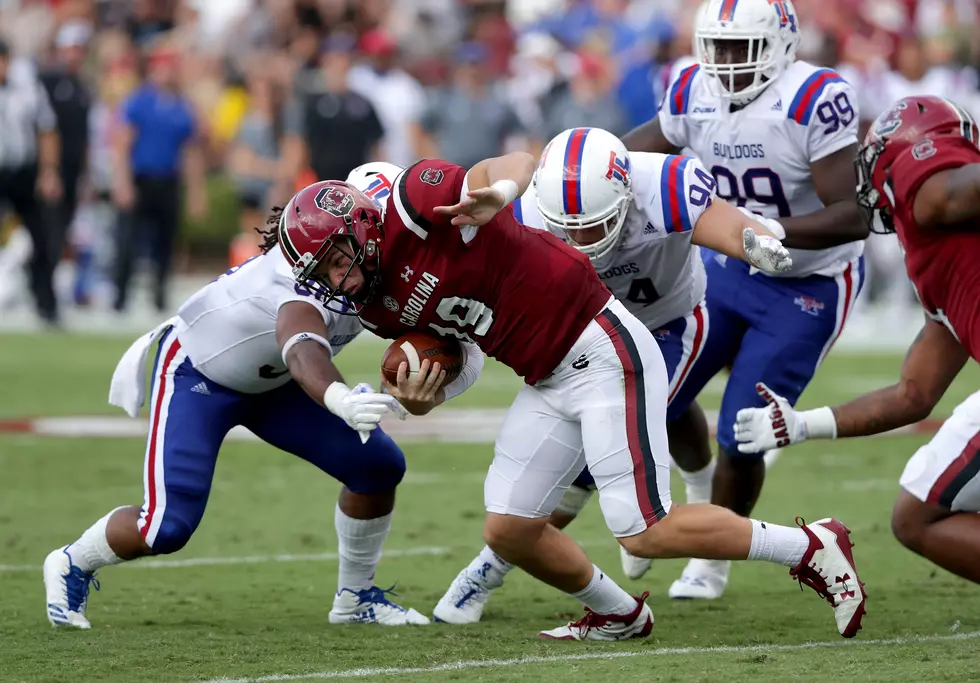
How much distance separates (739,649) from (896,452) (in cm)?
420

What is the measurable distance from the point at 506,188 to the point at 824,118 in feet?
5.59

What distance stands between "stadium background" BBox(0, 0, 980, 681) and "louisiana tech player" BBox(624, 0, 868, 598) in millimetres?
683

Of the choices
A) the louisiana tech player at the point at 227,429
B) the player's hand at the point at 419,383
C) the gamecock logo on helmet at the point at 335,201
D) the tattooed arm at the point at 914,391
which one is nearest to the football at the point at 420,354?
the player's hand at the point at 419,383

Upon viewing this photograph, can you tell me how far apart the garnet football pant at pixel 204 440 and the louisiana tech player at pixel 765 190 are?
1257 mm

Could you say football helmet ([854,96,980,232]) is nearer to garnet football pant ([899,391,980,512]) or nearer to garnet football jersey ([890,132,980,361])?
garnet football jersey ([890,132,980,361])

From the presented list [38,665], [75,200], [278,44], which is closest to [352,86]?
[75,200]

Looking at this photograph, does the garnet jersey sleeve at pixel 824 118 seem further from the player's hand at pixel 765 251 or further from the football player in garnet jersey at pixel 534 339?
the player's hand at pixel 765 251

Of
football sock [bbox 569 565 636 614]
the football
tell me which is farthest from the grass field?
the football

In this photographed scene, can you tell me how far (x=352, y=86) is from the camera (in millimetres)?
14570

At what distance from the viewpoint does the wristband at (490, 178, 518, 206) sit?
4.24 meters

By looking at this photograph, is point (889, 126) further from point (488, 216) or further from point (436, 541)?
point (436, 541)

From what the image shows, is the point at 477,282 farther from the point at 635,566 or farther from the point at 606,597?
the point at 635,566

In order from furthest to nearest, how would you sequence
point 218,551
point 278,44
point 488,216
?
point 278,44 < point 218,551 < point 488,216

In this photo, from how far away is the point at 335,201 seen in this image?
170 inches
